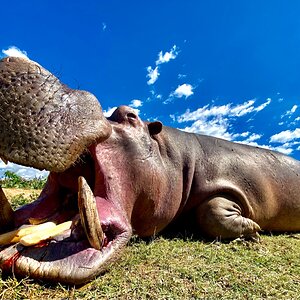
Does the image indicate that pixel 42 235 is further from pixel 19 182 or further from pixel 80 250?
pixel 19 182

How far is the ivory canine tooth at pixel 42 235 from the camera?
2565mm

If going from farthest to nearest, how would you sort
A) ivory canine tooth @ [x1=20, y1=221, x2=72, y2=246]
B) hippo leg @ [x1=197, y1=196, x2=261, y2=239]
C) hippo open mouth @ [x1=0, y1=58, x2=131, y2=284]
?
hippo leg @ [x1=197, y1=196, x2=261, y2=239] → ivory canine tooth @ [x1=20, y1=221, x2=72, y2=246] → hippo open mouth @ [x1=0, y1=58, x2=131, y2=284]

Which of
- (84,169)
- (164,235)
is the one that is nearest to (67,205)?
(84,169)

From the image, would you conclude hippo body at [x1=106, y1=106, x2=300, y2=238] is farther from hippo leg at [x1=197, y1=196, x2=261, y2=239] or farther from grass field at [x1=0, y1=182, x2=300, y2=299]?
grass field at [x1=0, y1=182, x2=300, y2=299]

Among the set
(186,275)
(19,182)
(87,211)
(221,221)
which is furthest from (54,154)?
(19,182)

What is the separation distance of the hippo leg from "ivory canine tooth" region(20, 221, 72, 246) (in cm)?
175

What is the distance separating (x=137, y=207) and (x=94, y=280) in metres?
0.97

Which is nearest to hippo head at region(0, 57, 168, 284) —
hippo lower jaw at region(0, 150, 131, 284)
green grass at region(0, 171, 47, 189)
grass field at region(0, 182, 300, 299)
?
hippo lower jaw at region(0, 150, 131, 284)

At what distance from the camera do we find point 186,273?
9.25ft

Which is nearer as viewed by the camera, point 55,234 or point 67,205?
point 55,234

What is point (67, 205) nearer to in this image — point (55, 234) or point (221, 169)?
point (55, 234)

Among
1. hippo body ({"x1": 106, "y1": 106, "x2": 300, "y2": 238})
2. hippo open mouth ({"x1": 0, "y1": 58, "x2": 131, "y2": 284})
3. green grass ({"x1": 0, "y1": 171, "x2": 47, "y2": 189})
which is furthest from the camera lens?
green grass ({"x1": 0, "y1": 171, "x2": 47, "y2": 189})

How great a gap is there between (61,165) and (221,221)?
6.89ft

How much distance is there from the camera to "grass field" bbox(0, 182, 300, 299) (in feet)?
7.97
